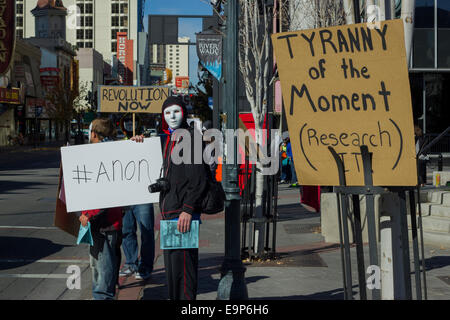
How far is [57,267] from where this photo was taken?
8086 mm

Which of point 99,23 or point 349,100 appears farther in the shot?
point 99,23

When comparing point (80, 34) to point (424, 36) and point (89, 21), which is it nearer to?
point (89, 21)

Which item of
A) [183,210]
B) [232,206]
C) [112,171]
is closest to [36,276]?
[112,171]

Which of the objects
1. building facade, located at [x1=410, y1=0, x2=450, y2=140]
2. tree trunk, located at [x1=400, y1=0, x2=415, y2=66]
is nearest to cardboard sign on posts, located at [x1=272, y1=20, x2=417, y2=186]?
tree trunk, located at [x1=400, y1=0, x2=415, y2=66]

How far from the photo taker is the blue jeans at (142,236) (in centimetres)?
707

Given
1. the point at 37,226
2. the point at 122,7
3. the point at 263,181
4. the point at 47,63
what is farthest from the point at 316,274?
the point at 122,7

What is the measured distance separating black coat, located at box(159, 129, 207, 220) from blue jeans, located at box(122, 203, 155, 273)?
2045mm

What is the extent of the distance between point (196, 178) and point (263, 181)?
397 centimetres

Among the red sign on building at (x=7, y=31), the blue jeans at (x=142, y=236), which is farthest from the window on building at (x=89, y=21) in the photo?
the blue jeans at (x=142, y=236)

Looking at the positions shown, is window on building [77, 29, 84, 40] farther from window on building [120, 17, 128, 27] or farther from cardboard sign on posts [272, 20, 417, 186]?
cardboard sign on posts [272, 20, 417, 186]

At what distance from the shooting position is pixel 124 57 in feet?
395

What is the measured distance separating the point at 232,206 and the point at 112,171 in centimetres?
120

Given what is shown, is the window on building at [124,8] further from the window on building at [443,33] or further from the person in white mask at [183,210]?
the person in white mask at [183,210]

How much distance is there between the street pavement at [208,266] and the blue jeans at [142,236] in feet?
0.64
